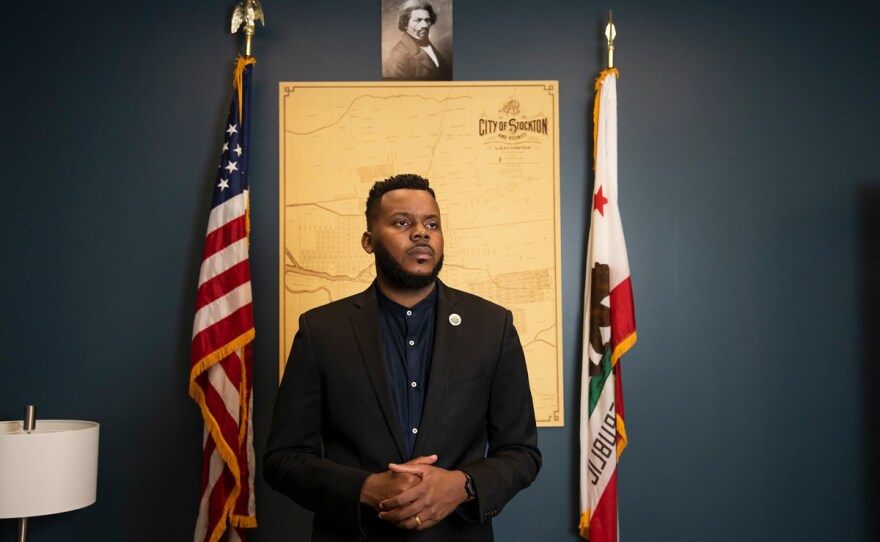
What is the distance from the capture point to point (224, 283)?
291cm

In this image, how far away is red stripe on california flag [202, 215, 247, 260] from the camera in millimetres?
2914

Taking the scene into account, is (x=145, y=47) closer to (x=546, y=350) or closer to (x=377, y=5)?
(x=377, y=5)

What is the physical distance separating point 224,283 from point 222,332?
0.20 meters

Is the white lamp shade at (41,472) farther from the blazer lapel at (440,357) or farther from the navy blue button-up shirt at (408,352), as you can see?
the blazer lapel at (440,357)

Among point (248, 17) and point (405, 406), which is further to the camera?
point (248, 17)

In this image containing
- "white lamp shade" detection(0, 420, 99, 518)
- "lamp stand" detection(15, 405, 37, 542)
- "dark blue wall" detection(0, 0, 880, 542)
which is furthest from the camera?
"dark blue wall" detection(0, 0, 880, 542)

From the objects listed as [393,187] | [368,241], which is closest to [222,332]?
[368,241]

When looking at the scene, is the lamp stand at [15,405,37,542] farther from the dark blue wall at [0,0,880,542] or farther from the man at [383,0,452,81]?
the man at [383,0,452,81]

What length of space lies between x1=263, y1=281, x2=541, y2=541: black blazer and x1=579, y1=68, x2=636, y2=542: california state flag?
1.05 m

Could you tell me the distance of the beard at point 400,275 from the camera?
6.29ft

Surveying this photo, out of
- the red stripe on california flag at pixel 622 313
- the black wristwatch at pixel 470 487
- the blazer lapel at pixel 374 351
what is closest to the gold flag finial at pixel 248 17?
the blazer lapel at pixel 374 351

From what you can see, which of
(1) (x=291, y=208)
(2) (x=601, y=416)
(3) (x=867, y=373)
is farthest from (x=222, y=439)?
(3) (x=867, y=373)

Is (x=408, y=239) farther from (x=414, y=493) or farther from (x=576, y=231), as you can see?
(x=576, y=231)


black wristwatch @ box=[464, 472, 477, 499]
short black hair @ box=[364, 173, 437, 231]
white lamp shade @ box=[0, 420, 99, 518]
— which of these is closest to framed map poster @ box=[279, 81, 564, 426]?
white lamp shade @ box=[0, 420, 99, 518]
